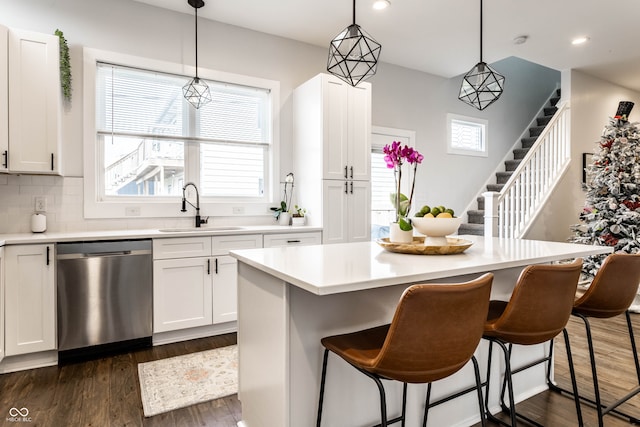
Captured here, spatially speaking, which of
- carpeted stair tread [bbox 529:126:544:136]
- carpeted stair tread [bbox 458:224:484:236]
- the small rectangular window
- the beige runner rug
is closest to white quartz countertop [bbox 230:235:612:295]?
the beige runner rug

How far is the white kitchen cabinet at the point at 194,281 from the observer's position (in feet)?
10.2

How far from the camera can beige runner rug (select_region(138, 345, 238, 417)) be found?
2264 mm

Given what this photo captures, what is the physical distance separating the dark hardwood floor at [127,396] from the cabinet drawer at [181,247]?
2.55ft

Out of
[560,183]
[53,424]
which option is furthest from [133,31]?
[560,183]

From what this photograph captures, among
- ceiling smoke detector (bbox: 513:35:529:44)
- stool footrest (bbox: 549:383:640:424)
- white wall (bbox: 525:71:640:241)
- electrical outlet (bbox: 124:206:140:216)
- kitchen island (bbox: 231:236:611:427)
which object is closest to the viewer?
kitchen island (bbox: 231:236:611:427)

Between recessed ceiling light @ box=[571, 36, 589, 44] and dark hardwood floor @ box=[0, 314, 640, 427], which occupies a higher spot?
recessed ceiling light @ box=[571, 36, 589, 44]

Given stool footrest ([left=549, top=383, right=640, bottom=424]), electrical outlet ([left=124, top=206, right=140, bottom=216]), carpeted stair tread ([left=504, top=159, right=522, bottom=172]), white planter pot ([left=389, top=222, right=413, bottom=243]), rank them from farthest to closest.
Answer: carpeted stair tread ([left=504, top=159, right=522, bottom=172]) → electrical outlet ([left=124, top=206, right=140, bottom=216]) → white planter pot ([left=389, top=222, right=413, bottom=243]) → stool footrest ([left=549, top=383, right=640, bottom=424])

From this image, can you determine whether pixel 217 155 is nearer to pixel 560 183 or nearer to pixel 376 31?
pixel 376 31

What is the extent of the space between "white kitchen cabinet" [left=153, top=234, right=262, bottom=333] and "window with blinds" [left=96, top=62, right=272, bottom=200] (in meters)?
0.82

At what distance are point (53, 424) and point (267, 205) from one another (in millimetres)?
2670

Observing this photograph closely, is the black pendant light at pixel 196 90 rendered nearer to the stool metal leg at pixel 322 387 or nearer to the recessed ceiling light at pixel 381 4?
the recessed ceiling light at pixel 381 4

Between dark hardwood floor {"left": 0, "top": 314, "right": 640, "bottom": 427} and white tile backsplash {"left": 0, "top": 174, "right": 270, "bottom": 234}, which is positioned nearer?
dark hardwood floor {"left": 0, "top": 314, "right": 640, "bottom": 427}

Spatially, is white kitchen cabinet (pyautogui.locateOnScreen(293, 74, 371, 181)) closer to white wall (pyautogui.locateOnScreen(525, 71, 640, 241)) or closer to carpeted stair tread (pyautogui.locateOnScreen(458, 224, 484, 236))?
carpeted stair tread (pyautogui.locateOnScreen(458, 224, 484, 236))

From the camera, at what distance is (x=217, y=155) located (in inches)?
159
